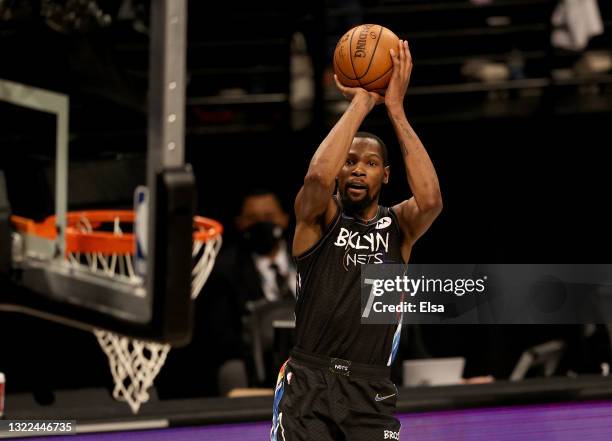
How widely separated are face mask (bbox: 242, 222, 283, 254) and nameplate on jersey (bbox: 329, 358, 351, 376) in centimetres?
272

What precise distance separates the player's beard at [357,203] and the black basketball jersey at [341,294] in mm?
26

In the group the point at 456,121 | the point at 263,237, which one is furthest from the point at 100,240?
the point at 456,121

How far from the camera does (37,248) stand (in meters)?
3.39

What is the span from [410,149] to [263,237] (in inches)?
110

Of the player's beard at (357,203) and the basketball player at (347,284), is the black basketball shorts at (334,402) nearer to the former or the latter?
the basketball player at (347,284)


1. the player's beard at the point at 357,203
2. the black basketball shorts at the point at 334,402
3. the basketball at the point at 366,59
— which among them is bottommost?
the black basketball shorts at the point at 334,402

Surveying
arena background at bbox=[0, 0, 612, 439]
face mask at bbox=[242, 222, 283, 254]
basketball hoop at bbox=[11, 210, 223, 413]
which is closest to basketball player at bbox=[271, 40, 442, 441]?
basketball hoop at bbox=[11, 210, 223, 413]

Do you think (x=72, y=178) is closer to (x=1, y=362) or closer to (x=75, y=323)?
(x=75, y=323)

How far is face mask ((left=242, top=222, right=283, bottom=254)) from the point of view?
21.2ft

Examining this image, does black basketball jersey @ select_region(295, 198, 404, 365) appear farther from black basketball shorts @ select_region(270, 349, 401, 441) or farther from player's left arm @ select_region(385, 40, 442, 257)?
player's left arm @ select_region(385, 40, 442, 257)

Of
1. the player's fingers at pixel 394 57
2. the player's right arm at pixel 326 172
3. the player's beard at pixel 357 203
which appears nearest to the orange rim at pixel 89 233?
the player's right arm at pixel 326 172

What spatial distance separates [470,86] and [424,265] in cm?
159

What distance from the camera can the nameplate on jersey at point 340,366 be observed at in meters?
3.79

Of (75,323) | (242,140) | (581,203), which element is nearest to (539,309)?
(581,203)
